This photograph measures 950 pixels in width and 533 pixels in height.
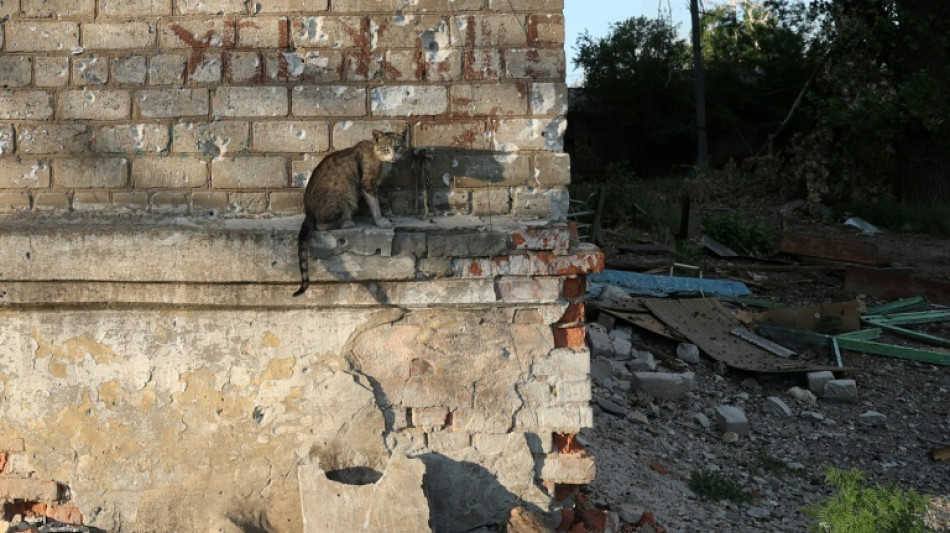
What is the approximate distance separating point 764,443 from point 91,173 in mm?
5082

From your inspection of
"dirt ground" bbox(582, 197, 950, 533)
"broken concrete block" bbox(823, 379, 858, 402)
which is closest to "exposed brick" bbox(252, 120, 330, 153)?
"dirt ground" bbox(582, 197, 950, 533)

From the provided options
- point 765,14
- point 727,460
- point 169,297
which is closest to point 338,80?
point 169,297

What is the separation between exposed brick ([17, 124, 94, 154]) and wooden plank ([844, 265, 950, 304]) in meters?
9.24

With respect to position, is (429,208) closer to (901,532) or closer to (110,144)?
(110,144)

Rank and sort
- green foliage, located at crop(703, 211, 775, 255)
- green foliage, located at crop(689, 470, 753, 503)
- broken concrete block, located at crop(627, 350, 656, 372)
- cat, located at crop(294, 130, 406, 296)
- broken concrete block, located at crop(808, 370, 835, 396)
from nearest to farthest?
cat, located at crop(294, 130, 406, 296) → green foliage, located at crop(689, 470, 753, 503) → broken concrete block, located at crop(808, 370, 835, 396) → broken concrete block, located at crop(627, 350, 656, 372) → green foliage, located at crop(703, 211, 775, 255)

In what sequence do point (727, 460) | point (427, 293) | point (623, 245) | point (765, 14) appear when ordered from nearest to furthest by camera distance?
point (427, 293) → point (727, 460) → point (623, 245) → point (765, 14)

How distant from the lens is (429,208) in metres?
4.32

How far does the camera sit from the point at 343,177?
13.5 ft

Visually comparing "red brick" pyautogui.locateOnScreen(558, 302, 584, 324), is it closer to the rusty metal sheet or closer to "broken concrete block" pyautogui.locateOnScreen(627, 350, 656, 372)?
"broken concrete block" pyautogui.locateOnScreen(627, 350, 656, 372)

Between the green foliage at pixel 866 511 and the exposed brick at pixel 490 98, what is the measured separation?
232cm

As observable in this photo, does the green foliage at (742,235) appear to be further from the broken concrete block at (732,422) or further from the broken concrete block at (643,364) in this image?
the broken concrete block at (732,422)

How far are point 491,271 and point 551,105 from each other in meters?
0.80

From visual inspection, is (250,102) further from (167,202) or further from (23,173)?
(23,173)

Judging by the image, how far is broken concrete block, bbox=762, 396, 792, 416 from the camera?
25.1 feet
